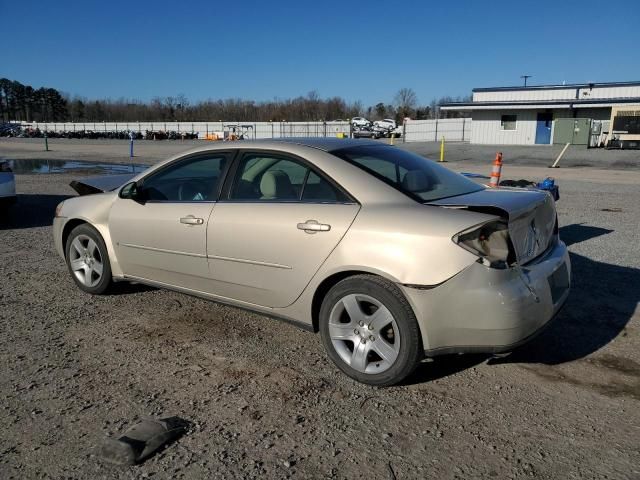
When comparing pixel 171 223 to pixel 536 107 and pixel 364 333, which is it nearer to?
pixel 364 333

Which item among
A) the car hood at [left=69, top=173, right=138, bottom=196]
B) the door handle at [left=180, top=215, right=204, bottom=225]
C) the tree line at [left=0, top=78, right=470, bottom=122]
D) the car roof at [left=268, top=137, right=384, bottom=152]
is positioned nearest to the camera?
the car roof at [left=268, top=137, right=384, bottom=152]

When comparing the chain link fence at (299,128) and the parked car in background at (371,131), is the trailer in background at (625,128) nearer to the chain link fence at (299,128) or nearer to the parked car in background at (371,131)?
the chain link fence at (299,128)

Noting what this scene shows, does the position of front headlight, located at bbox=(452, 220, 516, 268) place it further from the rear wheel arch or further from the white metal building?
the white metal building

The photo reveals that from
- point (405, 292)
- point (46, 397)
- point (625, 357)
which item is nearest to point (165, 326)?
point (46, 397)

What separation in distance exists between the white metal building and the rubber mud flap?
39895 mm

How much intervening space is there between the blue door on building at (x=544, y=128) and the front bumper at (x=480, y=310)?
41776 millimetres

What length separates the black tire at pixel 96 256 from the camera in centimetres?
492

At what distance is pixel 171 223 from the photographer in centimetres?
432

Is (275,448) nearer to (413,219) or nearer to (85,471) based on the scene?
(85,471)

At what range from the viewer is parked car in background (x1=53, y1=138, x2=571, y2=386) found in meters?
3.04

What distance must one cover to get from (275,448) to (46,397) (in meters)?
1.51

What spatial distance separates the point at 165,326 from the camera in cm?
439

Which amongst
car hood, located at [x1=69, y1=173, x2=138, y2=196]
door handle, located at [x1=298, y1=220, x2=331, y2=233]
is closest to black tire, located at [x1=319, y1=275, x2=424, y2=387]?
door handle, located at [x1=298, y1=220, x2=331, y2=233]

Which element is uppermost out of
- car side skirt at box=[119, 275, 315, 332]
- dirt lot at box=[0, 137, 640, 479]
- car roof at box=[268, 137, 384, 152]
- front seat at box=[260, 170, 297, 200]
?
car roof at box=[268, 137, 384, 152]
